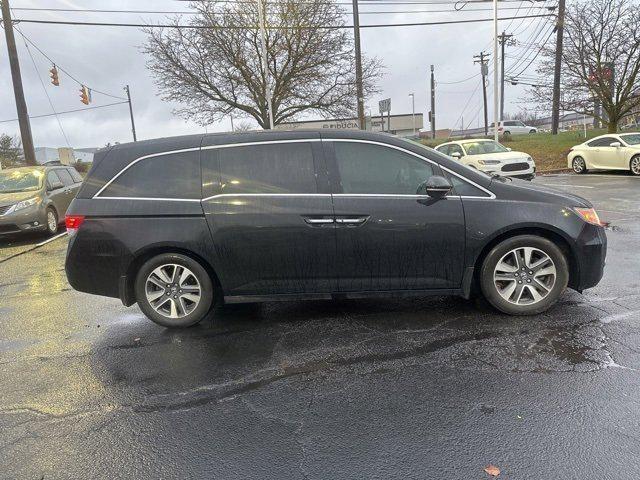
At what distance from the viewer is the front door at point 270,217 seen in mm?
4230

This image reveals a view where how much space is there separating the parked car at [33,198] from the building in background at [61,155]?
33.0ft

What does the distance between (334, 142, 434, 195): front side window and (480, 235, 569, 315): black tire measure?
3.06ft

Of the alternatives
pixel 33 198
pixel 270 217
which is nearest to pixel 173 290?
pixel 270 217

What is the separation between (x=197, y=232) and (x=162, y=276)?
0.57m

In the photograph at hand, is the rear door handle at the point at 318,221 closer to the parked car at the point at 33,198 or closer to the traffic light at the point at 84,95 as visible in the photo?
the parked car at the point at 33,198

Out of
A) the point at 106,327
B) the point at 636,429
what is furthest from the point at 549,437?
the point at 106,327

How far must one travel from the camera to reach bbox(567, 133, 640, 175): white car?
1659 cm

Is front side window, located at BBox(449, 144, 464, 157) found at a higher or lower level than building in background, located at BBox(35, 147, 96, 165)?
lower

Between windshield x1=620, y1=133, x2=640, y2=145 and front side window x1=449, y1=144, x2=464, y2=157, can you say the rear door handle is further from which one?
windshield x1=620, y1=133, x2=640, y2=145

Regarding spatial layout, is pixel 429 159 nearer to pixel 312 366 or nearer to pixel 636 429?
pixel 312 366

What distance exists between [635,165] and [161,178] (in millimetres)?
17235

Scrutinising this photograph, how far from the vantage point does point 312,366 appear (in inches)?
145

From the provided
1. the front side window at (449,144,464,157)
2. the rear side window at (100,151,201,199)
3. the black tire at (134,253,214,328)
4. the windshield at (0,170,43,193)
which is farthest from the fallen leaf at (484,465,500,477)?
the front side window at (449,144,464,157)

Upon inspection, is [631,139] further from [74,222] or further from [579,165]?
[74,222]
